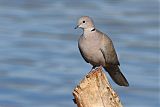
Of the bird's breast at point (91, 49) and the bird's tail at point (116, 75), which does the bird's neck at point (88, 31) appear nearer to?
the bird's breast at point (91, 49)

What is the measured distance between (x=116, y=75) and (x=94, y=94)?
2.14m

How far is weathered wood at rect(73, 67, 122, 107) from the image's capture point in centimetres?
844

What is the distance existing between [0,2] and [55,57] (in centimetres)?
680

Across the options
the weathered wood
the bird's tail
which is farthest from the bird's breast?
the weathered wood

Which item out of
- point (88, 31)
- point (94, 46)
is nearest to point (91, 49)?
point (94, 46)

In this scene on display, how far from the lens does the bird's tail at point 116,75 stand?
10469 mm

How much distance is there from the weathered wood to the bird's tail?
182 centimetres

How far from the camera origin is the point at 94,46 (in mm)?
10164

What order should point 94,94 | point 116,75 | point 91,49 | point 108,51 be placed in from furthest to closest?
point 116,75
point 108,51
point 91,49
point 94,94

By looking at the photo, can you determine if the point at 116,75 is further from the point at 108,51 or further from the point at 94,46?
the point at 94,46

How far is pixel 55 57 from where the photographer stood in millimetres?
20672

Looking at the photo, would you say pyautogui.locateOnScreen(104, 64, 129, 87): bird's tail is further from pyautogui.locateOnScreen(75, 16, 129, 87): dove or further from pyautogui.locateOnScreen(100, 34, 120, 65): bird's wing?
pyautogui.locateOnScreen(100, 34, 120, 65): bird's wing

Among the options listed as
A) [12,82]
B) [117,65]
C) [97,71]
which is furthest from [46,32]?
[97,71]

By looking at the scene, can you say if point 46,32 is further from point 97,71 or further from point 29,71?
point 97,71
